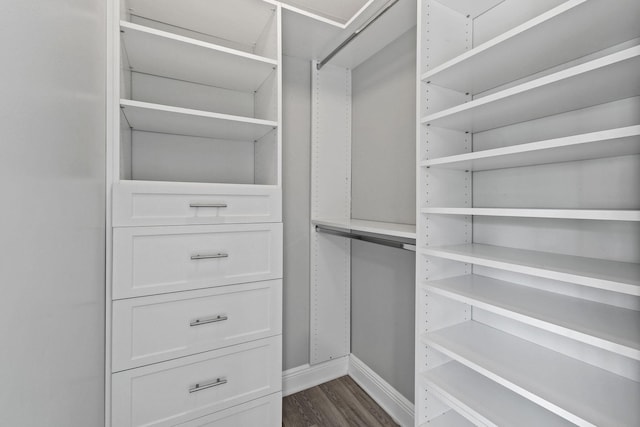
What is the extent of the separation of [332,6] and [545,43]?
121 centimetres

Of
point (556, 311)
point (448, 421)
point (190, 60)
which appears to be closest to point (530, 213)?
point (556, 311)

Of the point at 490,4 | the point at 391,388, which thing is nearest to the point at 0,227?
the point at 490,4

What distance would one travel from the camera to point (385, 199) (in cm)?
171

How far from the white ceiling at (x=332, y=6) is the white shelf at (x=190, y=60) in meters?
0.54

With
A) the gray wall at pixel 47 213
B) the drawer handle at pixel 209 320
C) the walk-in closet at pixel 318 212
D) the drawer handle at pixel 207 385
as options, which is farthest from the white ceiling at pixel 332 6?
the drawer handle at pixel 207 385

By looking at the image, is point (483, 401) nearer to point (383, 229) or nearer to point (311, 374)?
point (383, 229)

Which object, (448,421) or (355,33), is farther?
(355,33)

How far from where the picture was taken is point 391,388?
167 centimetres

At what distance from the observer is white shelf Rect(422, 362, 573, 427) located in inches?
34.3

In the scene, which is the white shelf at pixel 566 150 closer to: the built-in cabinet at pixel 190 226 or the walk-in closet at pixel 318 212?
the walk-in closet at pixel 318 212

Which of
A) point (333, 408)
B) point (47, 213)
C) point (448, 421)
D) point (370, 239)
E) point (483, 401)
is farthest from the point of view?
point (333, 408)

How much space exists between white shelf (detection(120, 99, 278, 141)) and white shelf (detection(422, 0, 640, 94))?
797 mm

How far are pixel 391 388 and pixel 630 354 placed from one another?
52.4 inches

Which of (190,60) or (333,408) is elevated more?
(190,60)
